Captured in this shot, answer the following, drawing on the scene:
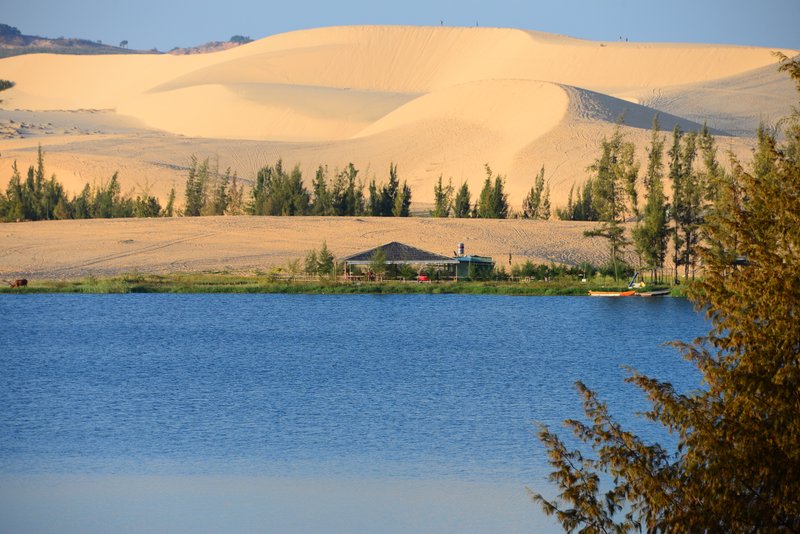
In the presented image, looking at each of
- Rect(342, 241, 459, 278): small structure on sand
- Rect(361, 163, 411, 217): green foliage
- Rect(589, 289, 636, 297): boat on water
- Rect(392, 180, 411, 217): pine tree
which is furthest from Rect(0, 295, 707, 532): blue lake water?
Rect(361, 163, 411, 217): green foliage

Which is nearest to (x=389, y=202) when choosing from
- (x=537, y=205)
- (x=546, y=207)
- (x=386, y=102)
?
(x=537, y=205)

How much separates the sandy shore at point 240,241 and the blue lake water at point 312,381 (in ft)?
25.6

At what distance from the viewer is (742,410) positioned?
34.4ft

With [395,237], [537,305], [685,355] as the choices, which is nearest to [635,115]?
[395,237]

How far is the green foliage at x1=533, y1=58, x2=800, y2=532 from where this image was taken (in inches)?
402

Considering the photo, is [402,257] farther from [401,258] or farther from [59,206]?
[59,206]

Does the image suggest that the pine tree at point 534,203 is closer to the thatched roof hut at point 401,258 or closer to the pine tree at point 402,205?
the pine tree at point 402,205

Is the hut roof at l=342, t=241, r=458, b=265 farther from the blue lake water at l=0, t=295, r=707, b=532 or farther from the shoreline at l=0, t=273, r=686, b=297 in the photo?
the blue lake water at l=0, t=295, r=707, b=532

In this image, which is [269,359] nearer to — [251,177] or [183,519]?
[183,519]

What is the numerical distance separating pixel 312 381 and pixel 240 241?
3299cm

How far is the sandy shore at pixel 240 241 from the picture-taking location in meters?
56.8

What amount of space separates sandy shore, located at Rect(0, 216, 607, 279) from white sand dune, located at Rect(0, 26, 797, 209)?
16.2 metres

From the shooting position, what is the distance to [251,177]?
92312 millimetres

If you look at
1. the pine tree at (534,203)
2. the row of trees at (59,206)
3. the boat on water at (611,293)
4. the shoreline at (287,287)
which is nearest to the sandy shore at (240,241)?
the pine tree at (534,203)
